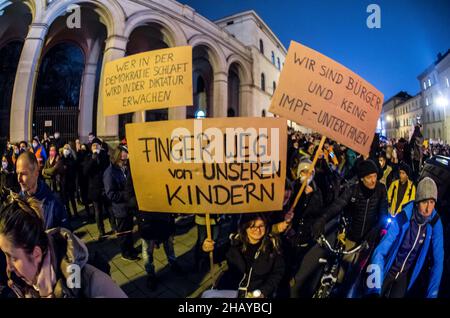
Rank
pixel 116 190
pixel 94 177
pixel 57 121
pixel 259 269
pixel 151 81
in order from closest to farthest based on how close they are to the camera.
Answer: pixel 259 269
pixel 151 81
pixel 116 190
pixel 94 177
pixel 57 121

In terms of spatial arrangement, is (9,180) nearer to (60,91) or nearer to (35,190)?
(35,190)

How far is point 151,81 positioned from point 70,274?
2146 millimetres

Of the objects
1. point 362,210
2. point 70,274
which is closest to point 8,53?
point 70,274

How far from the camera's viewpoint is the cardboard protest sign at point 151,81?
258 centimetres

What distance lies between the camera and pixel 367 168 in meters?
2.64

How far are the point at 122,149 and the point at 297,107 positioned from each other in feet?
9.56

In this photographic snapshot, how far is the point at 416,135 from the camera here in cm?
700

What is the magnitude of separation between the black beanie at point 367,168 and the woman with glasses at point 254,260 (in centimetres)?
145

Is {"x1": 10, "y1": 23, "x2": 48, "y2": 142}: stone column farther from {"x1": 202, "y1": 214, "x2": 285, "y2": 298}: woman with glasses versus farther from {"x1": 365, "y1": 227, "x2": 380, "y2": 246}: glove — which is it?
{"x1": 365, "y1": 227, "x2": 380, "y2": 246}: glove

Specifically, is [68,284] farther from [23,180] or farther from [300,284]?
[300,284]

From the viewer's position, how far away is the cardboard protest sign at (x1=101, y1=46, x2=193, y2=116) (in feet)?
8.45

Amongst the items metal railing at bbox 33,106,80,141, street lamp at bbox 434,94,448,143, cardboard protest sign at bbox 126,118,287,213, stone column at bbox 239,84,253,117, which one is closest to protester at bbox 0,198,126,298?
cardboard protest sign at bbox 126,118,287,213

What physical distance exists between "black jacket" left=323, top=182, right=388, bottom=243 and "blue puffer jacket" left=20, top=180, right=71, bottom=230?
2.77 meters

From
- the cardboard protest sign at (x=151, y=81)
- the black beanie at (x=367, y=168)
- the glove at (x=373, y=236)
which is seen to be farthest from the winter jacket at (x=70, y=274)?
the black beanie at (x=367, y=168)
